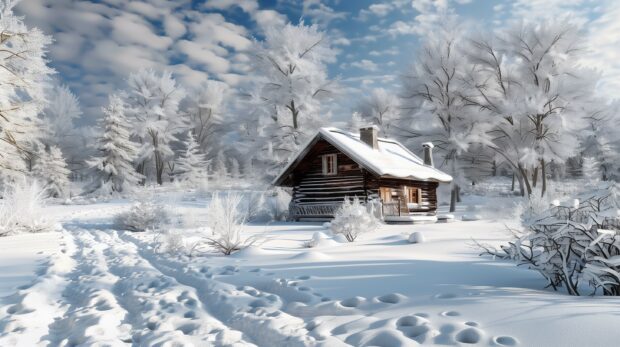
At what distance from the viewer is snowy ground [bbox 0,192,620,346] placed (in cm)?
293

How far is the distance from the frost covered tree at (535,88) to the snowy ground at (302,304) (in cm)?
1814

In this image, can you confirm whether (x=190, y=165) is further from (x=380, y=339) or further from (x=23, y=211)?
(x=380, y=339)

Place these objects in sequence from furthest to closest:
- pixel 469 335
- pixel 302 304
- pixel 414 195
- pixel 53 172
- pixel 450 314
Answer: pixel 53 172
pixel 414 195
pixel 302 304
pixel 450 314
pixel 469 335

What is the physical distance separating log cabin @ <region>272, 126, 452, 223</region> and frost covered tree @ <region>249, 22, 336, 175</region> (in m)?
5.98

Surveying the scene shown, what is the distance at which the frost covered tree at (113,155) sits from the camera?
31.5 metres

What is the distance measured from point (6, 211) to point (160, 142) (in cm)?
2889

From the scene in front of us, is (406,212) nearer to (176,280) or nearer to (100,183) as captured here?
(176,280)

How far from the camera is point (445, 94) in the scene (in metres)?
23.8

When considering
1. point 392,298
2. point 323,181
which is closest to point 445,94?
point 323,181

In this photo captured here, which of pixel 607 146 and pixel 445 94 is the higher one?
pixel 445 94

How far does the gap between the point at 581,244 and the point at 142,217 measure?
44.5ft

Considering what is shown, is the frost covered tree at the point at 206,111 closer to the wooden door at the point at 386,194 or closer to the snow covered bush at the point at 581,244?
the wooden door at the point at 386,194

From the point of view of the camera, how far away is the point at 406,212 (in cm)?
1844

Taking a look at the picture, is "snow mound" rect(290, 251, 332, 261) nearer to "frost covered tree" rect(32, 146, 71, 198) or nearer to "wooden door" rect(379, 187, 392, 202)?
"wooden door" rect(379, 187, 392, 202)
